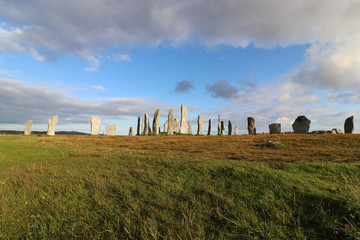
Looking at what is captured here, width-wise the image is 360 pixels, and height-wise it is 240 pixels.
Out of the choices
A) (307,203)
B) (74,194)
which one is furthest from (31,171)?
(307,203)

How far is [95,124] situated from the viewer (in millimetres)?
38938

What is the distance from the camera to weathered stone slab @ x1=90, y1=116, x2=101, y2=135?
38409 mm

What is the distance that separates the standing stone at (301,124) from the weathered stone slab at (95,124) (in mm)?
37146

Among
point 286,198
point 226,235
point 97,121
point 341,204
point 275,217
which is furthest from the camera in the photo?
point 97,121

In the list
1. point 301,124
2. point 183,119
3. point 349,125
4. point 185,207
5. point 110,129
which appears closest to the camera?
point 185,207

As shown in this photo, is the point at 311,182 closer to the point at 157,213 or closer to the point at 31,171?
the point at 157,213

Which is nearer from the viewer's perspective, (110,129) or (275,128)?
(275,128)

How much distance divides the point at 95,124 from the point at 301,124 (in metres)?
38.3

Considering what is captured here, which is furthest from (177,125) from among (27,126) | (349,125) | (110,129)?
(27,126)

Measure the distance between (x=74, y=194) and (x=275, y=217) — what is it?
17.5 ft

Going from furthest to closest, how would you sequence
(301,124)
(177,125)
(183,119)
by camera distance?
(177,125) < (183,119) < (301,124)

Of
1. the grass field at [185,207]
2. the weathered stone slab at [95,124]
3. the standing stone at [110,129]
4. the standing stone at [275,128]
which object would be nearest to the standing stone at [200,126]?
the standing stone at [275,128]

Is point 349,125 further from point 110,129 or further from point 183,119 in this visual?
point 110,129

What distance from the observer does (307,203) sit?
430cm
